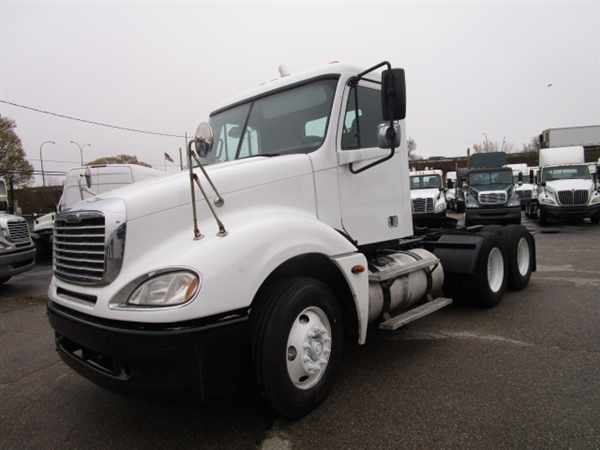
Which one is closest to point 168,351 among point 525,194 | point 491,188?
point 491,188

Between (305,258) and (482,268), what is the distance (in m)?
3.00

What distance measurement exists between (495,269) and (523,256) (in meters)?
1.03

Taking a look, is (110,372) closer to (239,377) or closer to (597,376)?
(239,377)

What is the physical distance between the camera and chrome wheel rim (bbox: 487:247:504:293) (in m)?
5.33

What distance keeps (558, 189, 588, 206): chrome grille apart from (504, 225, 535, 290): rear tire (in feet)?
35.8

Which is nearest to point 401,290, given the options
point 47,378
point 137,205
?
point 137,205

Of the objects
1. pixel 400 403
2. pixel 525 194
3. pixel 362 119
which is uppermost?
pixel 362 119

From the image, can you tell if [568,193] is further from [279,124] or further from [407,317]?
[279,124]

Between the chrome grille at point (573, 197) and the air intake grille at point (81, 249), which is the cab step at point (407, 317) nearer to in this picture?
the air intake grille at point (81, 249)

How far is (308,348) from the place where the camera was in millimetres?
2777

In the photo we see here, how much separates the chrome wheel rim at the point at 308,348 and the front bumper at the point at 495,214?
14.9 metres

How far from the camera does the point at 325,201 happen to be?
343 cm

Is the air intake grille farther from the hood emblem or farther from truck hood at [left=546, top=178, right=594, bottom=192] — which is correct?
truck hood at [left=546, top=178, right=594, bottom=192]

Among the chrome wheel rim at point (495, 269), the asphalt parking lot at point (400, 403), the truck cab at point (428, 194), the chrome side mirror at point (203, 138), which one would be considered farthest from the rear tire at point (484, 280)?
the truck cab at point (428, 194)
